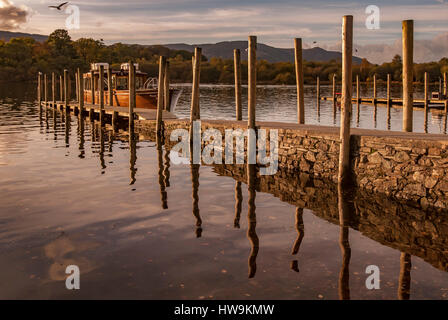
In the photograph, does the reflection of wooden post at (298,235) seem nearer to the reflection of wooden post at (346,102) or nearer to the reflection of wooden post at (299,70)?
the reflection of wooden post at (346,102)

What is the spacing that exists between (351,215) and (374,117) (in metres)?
28.0

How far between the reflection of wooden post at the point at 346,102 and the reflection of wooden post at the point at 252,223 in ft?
7.47

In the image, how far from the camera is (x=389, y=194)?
10.6 meters

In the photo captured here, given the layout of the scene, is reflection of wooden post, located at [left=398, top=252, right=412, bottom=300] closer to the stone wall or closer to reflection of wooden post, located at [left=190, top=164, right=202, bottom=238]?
the stone wall

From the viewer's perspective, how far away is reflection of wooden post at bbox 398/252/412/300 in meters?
5.98

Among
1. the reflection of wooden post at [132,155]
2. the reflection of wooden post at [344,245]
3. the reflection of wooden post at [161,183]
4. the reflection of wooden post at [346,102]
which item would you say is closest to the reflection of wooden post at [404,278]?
the reflection of wooden post at [344,245]

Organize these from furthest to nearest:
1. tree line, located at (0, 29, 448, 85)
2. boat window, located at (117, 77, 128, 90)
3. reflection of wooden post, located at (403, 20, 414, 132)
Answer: tree line, located at (0, 29, 448, 85) → boat window, located at (117, 77, 128, 90) → reflection of wooden post, located at (403, 20, 414, 132)

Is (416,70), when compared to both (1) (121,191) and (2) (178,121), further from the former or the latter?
(1) (121,191)

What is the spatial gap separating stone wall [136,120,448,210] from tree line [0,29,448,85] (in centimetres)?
9817

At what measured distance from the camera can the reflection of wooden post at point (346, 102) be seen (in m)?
11.2

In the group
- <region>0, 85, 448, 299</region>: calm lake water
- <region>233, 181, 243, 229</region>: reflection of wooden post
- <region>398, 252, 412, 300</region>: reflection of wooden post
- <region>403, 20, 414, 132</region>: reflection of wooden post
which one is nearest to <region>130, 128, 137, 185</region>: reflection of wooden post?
<region>0, 85, 448, 299</region>: calm lake water

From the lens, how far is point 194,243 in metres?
7.95

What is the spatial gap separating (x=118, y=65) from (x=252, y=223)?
486 feet

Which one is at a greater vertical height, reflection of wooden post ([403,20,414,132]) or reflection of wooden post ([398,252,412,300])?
reflection of wooden post ([403,20,414,132])
